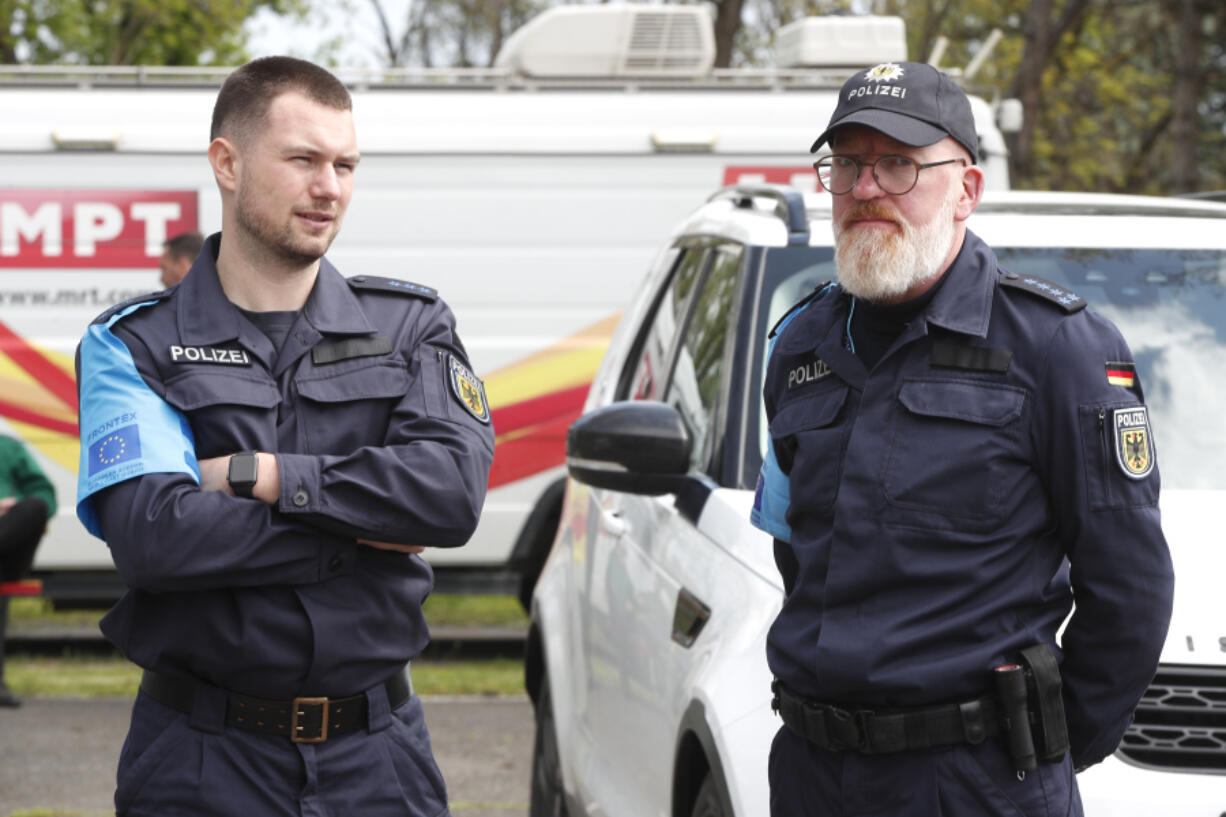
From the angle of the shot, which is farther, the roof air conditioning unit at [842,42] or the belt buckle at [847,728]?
the roof air conditioning unit at [842,42]

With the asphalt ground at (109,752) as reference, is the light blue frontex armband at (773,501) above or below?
above

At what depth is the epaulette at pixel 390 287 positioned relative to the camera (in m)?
3.08

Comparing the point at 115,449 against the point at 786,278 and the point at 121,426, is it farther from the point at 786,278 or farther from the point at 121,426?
the point at 786,278

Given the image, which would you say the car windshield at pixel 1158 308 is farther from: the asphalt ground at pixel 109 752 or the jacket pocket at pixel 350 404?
the asphalt ground at pixel 109 752

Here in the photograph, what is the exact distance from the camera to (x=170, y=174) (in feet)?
30.7

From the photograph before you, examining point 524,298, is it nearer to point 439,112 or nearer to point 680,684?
point 439,112

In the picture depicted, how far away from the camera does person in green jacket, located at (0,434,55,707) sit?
817cm

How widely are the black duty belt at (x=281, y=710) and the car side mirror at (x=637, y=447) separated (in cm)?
104

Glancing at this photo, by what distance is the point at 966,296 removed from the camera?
2.62 m

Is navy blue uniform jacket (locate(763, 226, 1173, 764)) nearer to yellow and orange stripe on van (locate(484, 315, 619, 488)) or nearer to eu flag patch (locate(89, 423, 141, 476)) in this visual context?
eu flag patch (locate(89, 423, 141, 476))

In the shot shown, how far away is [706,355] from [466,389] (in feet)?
3.46

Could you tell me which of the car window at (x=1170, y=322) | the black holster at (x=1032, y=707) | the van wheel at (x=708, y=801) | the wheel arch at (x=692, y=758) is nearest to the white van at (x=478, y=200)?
the car window at (x=1170, y=322)

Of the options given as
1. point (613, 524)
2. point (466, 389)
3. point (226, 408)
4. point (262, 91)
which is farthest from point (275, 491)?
point (613, 524)

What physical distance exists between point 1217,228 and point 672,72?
20.9 feet
